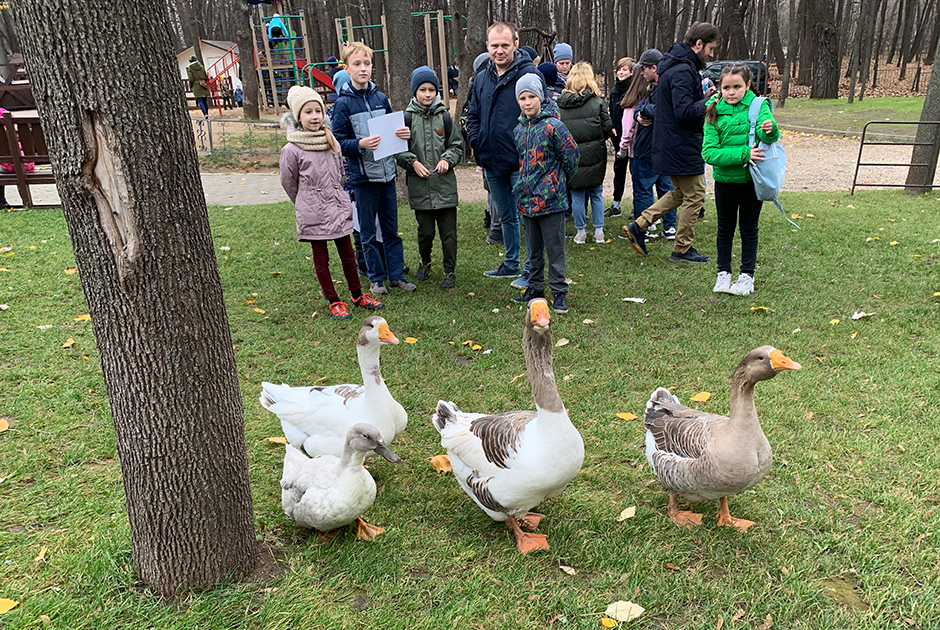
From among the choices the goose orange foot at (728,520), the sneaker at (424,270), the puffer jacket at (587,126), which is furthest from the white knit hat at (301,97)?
the goose orange foot at (728,520)

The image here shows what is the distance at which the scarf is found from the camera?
548 cm

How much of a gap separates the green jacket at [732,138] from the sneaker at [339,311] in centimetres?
369

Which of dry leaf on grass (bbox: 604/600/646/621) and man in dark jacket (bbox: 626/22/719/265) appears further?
man in dark jacket (bbox: 626/22/719/265)

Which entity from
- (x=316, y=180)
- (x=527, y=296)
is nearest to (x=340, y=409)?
(x=316, y=180)

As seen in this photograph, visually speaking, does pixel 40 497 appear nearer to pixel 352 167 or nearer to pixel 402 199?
pixel 352 167

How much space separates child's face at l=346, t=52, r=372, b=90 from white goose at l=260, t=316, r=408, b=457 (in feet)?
10.9

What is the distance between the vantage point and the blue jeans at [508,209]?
6.62 m

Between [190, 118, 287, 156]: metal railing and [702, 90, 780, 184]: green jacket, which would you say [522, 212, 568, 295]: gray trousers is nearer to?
[702, 90, 780, 184]: green jacket

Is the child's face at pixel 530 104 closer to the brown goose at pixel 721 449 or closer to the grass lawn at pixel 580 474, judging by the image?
the grass lawn at pixel 580 474

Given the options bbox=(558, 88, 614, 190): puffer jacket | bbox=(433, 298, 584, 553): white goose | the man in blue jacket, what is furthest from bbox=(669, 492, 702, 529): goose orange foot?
bbox=(558, 88, 614, 190): puffer jacket

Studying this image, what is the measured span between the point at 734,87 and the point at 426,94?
294 centimetres

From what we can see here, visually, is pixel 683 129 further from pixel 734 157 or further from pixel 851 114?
pixel 851 114

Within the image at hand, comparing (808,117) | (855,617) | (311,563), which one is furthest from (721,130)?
(808,117)

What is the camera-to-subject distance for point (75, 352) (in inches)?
200
